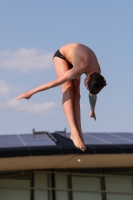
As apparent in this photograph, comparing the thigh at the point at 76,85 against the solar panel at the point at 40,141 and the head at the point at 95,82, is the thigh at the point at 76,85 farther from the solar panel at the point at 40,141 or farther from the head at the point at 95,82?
the solar panel at the point at 40,141

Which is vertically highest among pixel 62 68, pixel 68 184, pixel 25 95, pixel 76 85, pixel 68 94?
pixel 68 184

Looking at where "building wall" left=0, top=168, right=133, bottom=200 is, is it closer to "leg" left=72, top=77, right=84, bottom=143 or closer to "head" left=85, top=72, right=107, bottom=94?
→ "leg" left=72, top=77, right=84, bottom=143

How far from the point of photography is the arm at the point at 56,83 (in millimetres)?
6277

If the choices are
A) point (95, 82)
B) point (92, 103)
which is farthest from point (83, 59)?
point (92, 103)

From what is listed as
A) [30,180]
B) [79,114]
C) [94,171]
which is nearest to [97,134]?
[94,171]

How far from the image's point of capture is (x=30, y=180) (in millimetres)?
17500

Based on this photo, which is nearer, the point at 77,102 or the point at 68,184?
the point at 77,102

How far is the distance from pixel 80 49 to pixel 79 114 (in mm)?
875

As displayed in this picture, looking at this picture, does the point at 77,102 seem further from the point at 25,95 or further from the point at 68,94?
the point at 25,95

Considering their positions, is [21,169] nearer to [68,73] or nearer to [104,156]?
[104,156]

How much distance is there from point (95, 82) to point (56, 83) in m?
0.47

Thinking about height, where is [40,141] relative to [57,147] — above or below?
above

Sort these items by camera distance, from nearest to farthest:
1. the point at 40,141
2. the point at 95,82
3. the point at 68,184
Answer: the point at 95,82
the point at 40,141
the point at 68,184

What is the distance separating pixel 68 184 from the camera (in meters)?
17.7
